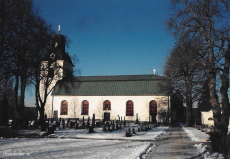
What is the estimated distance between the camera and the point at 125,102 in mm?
44312

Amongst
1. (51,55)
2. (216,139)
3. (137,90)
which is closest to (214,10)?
(216,139)

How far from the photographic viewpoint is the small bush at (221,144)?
802 cm

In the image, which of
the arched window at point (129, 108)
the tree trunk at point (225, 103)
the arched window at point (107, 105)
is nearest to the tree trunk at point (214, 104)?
the tree trunk at point (225, 103)

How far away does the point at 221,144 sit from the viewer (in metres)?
8.98

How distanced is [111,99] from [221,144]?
36.4 metres

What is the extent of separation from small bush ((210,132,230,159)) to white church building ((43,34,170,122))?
31387 millimetres

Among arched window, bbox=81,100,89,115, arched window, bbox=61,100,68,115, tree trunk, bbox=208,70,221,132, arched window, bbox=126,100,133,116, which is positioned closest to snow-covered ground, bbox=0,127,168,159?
tree trunk, bbox=208,70,221,132

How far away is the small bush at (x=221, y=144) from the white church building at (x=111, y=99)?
103 feet

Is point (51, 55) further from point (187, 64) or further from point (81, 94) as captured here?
point (81, 94)

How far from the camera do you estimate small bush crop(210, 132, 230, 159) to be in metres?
8.02

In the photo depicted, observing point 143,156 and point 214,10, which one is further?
point 214,10

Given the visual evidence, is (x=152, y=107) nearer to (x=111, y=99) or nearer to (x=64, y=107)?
(x=111, y=99)

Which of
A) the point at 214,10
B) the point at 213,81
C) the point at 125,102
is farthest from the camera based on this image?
the point at 125,102

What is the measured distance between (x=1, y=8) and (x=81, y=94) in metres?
33.3
